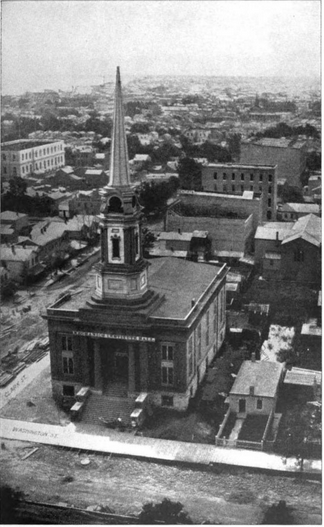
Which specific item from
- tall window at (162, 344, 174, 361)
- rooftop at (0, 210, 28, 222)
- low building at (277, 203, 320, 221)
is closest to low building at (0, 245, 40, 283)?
rooftop at (0, 210, 28, 222)

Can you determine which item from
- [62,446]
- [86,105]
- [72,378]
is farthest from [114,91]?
[62,446]

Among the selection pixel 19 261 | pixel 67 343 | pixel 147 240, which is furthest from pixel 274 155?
pixel 67 343

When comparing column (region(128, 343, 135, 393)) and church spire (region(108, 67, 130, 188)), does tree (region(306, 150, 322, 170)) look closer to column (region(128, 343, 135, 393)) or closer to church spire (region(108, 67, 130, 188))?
church spire (region(108, 67, 130, 188))

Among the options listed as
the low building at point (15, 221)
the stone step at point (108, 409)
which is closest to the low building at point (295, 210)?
the stone step at point (108, 409)

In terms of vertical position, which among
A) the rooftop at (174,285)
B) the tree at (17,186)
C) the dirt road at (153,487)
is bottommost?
the dirt road at (153,487)

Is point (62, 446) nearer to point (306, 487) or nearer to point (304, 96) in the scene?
point (306, 487)

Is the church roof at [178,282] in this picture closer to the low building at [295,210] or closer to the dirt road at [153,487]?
the low building at [295,210]
